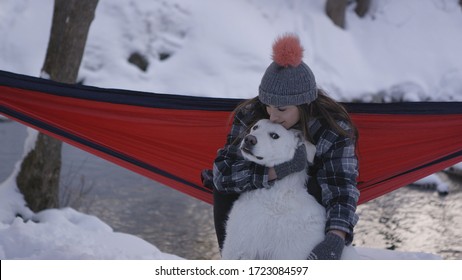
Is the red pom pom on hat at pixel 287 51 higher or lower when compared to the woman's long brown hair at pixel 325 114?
higher

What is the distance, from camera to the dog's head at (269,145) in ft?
6.44

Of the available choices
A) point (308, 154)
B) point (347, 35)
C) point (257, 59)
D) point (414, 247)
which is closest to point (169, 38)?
point (257, 59)

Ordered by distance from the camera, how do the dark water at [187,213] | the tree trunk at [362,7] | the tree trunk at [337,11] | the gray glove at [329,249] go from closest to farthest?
1. the gray glove at [329,249]
2. the dark water at [187,213]
3. the tree trunk at [337,11]
4. the tree trunk at [362,7]

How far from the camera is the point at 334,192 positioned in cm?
199

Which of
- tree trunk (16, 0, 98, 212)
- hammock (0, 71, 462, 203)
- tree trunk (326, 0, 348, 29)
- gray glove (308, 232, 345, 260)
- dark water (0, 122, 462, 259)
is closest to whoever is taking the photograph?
gray glove (308, 232, 345, 260)

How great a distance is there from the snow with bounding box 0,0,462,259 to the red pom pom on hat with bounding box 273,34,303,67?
607 cm

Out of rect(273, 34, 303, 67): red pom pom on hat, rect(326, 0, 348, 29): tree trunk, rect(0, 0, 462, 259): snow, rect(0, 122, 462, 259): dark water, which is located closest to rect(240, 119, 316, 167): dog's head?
rect(273, 34, 303, 67): red pom pom on hat

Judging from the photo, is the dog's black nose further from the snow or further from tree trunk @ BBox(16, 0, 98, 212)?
the snow

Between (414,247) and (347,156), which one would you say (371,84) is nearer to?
(414,247)

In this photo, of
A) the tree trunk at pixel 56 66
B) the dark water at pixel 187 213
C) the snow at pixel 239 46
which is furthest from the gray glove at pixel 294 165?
the snow at pixel 239 46

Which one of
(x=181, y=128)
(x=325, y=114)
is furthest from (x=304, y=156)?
(x=181, y=128)

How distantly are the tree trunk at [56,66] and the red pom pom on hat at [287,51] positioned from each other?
2114mm

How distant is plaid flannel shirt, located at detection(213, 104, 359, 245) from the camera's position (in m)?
1.96

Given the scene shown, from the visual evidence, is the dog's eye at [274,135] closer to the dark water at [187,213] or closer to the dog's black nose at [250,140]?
the dog's black nose at [250,140]
